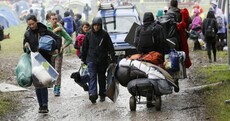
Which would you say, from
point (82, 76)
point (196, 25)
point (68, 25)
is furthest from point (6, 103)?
point (196, 25)

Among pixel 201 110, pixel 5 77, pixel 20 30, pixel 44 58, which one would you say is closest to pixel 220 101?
pixel 201 110

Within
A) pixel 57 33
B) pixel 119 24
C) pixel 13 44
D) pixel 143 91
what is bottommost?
pixel 13 44

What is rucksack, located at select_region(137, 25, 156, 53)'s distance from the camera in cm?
1176

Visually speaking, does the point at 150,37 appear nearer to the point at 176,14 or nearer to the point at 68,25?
the point at 176,14

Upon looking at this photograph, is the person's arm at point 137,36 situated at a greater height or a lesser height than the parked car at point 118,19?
greater

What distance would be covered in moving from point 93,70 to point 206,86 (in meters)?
2.90

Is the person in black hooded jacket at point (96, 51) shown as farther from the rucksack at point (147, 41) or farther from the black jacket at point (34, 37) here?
the black jacket at point (34, 37)

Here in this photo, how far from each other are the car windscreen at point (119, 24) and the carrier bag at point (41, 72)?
31.9ft

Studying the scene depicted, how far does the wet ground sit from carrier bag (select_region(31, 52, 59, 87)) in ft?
2.13

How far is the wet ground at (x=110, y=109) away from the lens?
10.8 metres

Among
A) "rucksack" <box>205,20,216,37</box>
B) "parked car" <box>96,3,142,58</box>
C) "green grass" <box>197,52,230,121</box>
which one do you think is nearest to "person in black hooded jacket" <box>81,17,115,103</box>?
"green grass" <box>197,52,230,121</box>

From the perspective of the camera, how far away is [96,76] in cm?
1274

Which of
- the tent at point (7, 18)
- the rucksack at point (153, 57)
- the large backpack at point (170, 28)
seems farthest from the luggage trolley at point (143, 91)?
the tent at point (7, 18)

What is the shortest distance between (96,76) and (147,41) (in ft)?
5.02
